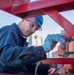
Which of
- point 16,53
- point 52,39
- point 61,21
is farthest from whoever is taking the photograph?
point 52,39

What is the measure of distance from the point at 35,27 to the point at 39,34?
4.33m

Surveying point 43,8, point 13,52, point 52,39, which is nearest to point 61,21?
point 43,8

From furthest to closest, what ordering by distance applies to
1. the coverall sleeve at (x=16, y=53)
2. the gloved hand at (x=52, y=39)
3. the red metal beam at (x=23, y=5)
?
the gloved hand at (x=52, y=39)
the coverall sleeve at (x=16, y=53)
the red metal beam at (x=23, y=5)

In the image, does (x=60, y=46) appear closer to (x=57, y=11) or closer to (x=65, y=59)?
(x=65, y=59)

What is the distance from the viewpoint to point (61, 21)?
790mm

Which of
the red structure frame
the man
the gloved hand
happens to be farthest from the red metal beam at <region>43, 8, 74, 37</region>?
the gloved hand

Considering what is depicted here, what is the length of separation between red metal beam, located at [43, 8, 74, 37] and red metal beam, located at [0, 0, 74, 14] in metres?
0.03

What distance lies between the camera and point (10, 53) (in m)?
0.95

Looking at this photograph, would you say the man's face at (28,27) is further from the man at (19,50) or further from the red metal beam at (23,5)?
the red metal beam at (23,5)

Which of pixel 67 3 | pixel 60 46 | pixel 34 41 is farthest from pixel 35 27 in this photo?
pixel 34 41

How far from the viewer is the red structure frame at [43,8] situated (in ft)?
2.55

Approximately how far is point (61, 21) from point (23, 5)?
211 mm

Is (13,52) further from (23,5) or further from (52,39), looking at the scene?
(52,39)

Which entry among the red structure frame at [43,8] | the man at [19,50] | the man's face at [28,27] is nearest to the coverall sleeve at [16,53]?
the man at [19,50]
